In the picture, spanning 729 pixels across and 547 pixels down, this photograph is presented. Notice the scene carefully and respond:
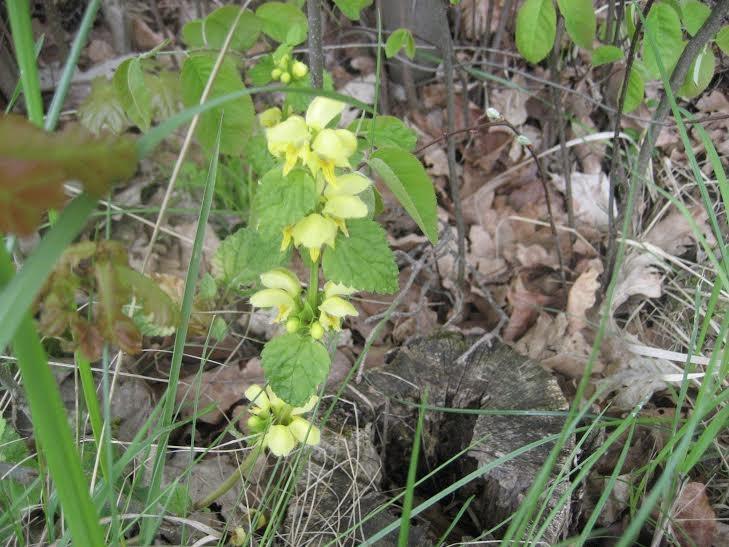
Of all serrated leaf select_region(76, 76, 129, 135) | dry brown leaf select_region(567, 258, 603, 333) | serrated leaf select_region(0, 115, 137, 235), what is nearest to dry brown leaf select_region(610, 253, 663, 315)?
dry brown leaf select_region(567, 258, 603, 333)

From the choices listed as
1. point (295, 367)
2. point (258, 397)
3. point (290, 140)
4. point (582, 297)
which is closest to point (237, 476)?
point (258, 397)

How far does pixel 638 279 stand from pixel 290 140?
122 centimetres

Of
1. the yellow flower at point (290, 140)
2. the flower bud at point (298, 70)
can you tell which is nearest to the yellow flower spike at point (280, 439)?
the yellow flower at point (290, 140)

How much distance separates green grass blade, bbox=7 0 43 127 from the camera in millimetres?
692

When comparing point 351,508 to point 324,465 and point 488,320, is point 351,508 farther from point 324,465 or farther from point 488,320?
point 488,320

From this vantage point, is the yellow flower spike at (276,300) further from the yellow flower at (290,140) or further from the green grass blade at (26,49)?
the green grass blade at (26,49)

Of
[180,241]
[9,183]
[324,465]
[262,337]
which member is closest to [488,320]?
[262,337]

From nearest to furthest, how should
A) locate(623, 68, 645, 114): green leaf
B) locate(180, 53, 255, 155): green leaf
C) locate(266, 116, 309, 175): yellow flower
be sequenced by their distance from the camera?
locate(266, 116, 309, 175): yellow flower
locate(180, 53, 255, 155): green leaf
locate(623, 68, 645, 114): green leaf

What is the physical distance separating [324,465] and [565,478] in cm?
43

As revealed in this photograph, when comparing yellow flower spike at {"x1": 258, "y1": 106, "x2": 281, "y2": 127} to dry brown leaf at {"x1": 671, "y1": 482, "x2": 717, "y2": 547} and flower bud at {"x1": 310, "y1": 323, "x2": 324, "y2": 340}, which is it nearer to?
flower bud at {"x1": 310, "y1": 323, "x2": 324, "y2": 340}

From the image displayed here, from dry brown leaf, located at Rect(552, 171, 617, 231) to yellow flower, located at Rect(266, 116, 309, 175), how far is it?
4.49 ft

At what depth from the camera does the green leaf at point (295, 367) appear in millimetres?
954

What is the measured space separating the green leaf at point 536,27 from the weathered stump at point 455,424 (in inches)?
23.9

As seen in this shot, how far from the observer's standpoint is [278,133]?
815mm
